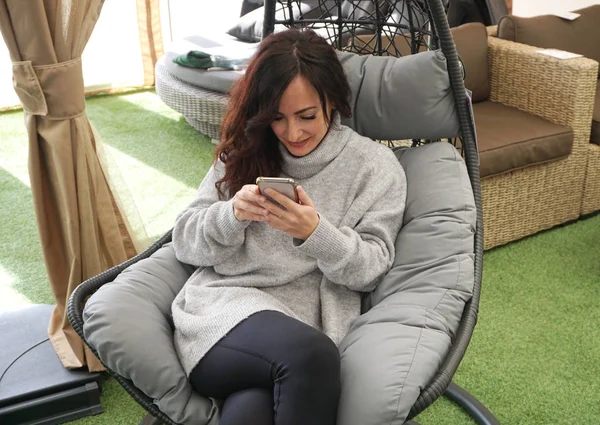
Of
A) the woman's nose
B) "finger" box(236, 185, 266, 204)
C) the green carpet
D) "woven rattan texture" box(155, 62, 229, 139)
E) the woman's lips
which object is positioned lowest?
the green carpet

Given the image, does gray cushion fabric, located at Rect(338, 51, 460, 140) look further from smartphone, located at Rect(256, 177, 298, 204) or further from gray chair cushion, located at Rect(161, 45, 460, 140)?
smartphone, located at Rect(256, 177, 298, 204)

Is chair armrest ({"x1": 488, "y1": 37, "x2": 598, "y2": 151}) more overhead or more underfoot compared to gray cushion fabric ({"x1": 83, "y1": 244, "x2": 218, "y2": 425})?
more overhead

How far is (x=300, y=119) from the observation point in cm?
163

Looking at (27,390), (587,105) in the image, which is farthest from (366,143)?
(587,105)

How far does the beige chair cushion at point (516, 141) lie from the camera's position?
2.57 meters

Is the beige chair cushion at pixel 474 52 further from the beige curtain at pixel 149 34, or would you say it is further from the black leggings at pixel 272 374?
the beige curtain at pixel 149 34

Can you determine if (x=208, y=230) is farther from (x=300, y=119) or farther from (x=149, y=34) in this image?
(x=149, y=34)

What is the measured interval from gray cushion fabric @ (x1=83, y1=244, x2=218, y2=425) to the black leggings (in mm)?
46

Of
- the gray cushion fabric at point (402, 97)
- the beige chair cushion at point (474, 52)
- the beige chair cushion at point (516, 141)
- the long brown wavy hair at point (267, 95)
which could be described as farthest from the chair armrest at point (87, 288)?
the beige chair cushion at point (474, 52)

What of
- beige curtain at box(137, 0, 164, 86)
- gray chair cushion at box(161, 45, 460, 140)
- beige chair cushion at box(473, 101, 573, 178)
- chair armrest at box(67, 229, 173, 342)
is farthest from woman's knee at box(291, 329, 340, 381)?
beige curtain at box(137, 0, 164, 86)

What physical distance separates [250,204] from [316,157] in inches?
10.4

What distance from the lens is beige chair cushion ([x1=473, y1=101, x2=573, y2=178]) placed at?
257 cm

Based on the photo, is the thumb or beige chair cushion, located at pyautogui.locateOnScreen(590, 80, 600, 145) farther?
beige chair cushion, located at pyautogui.locateOnScreen(590, 80, 600, 145)

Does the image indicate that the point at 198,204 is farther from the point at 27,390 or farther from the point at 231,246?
the point at 27,390
